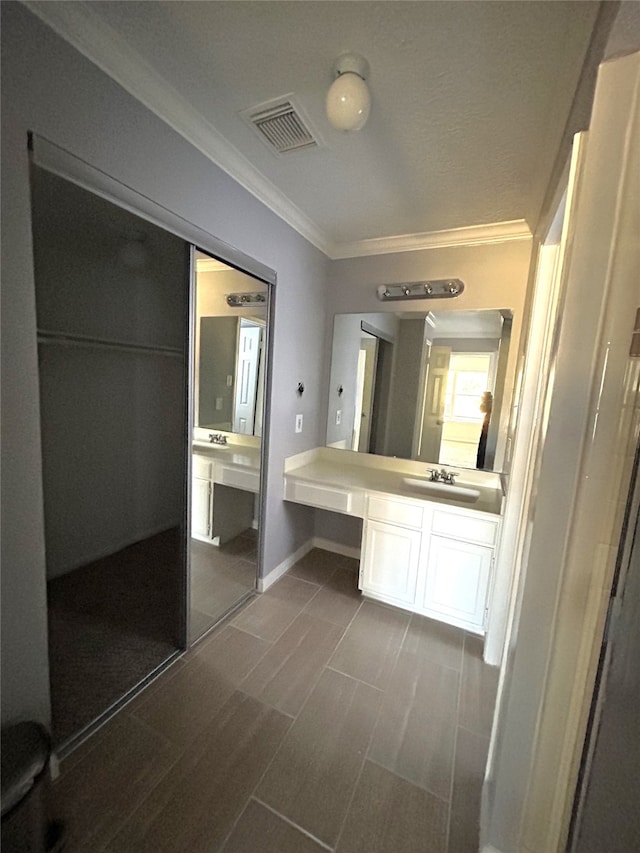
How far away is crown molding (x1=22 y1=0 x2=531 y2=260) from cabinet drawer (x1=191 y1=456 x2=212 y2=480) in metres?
1.45

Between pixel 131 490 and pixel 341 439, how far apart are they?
5.36 feet

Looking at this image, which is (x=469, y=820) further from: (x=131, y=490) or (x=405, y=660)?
(x=131, y=490)

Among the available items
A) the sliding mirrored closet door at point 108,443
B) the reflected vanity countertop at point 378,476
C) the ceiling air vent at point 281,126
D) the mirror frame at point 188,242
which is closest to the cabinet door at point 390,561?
the reflected vanity countertop at point 378,476

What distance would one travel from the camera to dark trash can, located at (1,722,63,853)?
3.07 feet

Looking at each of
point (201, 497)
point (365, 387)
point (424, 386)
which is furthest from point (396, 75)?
point (201, 497)

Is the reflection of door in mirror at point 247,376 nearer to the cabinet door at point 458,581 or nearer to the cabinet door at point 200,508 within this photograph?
the cabinet door at point 200,508

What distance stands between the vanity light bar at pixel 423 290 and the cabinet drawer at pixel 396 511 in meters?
1.48

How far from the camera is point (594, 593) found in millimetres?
778

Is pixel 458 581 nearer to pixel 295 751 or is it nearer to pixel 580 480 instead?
pixel 295 751

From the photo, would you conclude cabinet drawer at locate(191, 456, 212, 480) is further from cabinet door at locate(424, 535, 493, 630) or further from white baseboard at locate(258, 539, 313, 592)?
cabinet door at locate(424, 535, 493, 630)

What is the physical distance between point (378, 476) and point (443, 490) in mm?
471

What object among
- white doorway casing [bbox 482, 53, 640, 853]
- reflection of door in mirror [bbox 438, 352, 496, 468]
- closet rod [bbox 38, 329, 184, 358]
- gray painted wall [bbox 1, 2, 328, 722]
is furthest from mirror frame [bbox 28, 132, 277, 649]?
white doorway casing [bbox 482, 53, 640, 853]

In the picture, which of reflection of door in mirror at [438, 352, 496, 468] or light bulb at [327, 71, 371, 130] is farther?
reflection of door in mirror at [438, 352, 496, 468]

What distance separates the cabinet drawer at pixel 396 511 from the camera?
7.04 feet
